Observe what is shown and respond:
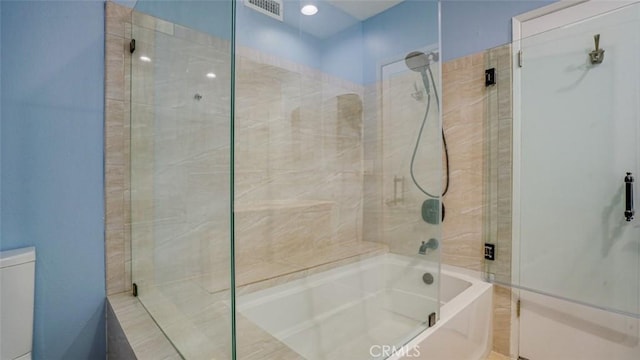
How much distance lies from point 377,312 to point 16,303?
172 centimetres

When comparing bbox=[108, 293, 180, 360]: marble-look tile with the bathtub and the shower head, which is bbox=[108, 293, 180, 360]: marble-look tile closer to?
the bathtub

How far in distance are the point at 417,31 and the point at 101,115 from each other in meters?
1.84

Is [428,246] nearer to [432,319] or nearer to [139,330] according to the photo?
[432,319]

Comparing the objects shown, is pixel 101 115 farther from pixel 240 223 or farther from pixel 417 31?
pixel 417 31

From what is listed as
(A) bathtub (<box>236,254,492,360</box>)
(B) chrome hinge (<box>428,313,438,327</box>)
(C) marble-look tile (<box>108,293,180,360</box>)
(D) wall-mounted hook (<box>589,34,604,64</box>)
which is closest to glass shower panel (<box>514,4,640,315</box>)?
(D) wall-mounted hook (<box>589,34,604,64</box>)

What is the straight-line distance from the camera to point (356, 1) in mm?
2037

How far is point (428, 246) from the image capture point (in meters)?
1.80

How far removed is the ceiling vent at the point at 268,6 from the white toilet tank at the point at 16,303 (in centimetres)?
152

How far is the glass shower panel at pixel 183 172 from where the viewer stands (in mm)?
902

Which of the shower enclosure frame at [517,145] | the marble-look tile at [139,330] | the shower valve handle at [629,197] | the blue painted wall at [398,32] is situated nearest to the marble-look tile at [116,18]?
the marble-look tile at [139,330]

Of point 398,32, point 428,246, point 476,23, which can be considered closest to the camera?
point 428,246

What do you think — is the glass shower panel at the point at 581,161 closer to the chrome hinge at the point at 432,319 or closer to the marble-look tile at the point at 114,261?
the chrome hinge at the point at 432,319

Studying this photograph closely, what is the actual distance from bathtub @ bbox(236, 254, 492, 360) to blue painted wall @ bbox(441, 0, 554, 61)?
5.11ft

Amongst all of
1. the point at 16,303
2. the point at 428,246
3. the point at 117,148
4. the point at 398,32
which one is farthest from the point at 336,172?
the point at 16,303
